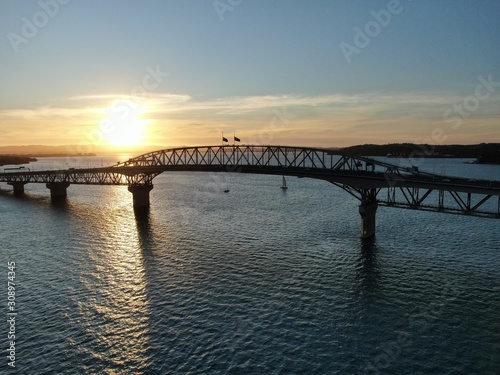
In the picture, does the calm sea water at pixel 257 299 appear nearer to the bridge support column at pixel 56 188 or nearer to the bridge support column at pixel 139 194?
the bridge support column at pixel 139 194

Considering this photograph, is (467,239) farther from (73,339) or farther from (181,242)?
(73,339)

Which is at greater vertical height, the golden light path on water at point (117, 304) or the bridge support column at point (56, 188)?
the bridge support column at point (56, 188)

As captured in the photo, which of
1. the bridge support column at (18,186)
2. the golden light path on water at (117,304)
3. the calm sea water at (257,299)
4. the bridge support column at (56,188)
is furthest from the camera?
the bridge support column at (18,186)

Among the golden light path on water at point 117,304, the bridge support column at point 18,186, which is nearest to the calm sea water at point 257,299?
the golden light path on water at point 117,304

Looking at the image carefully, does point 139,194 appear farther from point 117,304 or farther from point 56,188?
point 117,304

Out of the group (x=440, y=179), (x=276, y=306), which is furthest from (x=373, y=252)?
(x=276, y=306)

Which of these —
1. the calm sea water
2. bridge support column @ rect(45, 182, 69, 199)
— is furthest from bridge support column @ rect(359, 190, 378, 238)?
bridge support column @ rect(45, 182, 69, 199)

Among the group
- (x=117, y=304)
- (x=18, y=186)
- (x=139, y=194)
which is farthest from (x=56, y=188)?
(x=117, y=304)

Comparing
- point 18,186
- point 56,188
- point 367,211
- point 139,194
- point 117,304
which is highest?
point 18,186
